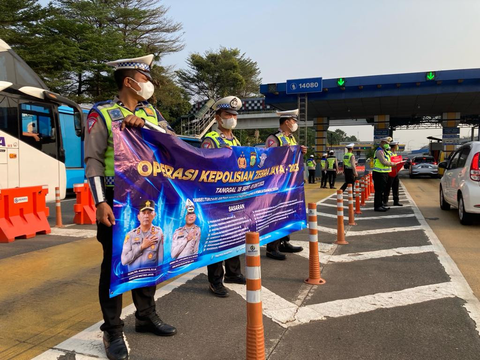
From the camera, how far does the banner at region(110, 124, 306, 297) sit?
2.91m

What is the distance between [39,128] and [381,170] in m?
9.61

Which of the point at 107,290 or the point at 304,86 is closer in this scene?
the point at 107,290

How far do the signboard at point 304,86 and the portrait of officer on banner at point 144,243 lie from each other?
78.6ft

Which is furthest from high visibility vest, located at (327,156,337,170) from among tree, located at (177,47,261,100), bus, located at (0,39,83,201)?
tree, located at (177,47,261,100)

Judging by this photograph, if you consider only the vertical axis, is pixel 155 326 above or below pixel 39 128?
below

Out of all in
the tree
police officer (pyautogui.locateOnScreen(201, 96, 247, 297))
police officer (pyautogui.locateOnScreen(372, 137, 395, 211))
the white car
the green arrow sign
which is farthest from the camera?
the tree

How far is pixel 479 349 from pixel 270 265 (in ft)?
9.51

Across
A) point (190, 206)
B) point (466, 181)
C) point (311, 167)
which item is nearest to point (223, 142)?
point (190, 206)

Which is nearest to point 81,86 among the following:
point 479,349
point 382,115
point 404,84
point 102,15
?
point 102,15

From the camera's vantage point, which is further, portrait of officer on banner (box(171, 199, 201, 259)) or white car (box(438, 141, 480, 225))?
white car (box(438, 141, 480, 225))

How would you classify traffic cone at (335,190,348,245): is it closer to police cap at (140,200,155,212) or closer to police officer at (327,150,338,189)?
police cap at (140,200,155,212)

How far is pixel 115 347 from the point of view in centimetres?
293

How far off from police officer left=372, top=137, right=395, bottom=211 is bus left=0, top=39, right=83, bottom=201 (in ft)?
27.5

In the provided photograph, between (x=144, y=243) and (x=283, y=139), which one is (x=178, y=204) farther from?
(x=283, y=139)
